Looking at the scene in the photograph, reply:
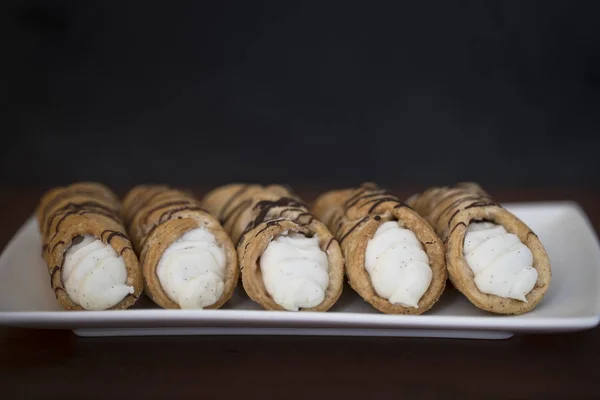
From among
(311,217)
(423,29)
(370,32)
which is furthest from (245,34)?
(311,217)

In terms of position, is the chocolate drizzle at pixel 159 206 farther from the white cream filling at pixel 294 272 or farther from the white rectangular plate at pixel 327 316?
the white cream filling at pixel 294 272

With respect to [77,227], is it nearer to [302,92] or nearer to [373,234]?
[373,234]

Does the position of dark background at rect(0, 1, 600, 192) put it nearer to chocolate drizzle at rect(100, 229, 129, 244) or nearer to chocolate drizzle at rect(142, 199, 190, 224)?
chocolate drizzle at rect(142, 199, 190, 224)

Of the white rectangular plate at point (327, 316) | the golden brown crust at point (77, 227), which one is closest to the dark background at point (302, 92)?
the golden brown crust at point (77, 227)

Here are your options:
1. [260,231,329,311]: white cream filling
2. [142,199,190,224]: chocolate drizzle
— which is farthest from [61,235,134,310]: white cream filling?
[260,231,329,311]: white cream filling

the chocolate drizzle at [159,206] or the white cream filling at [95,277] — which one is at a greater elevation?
the chocolate drizzle at [159,206]

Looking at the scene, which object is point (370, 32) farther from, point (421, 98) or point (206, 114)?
point (206, 114)
